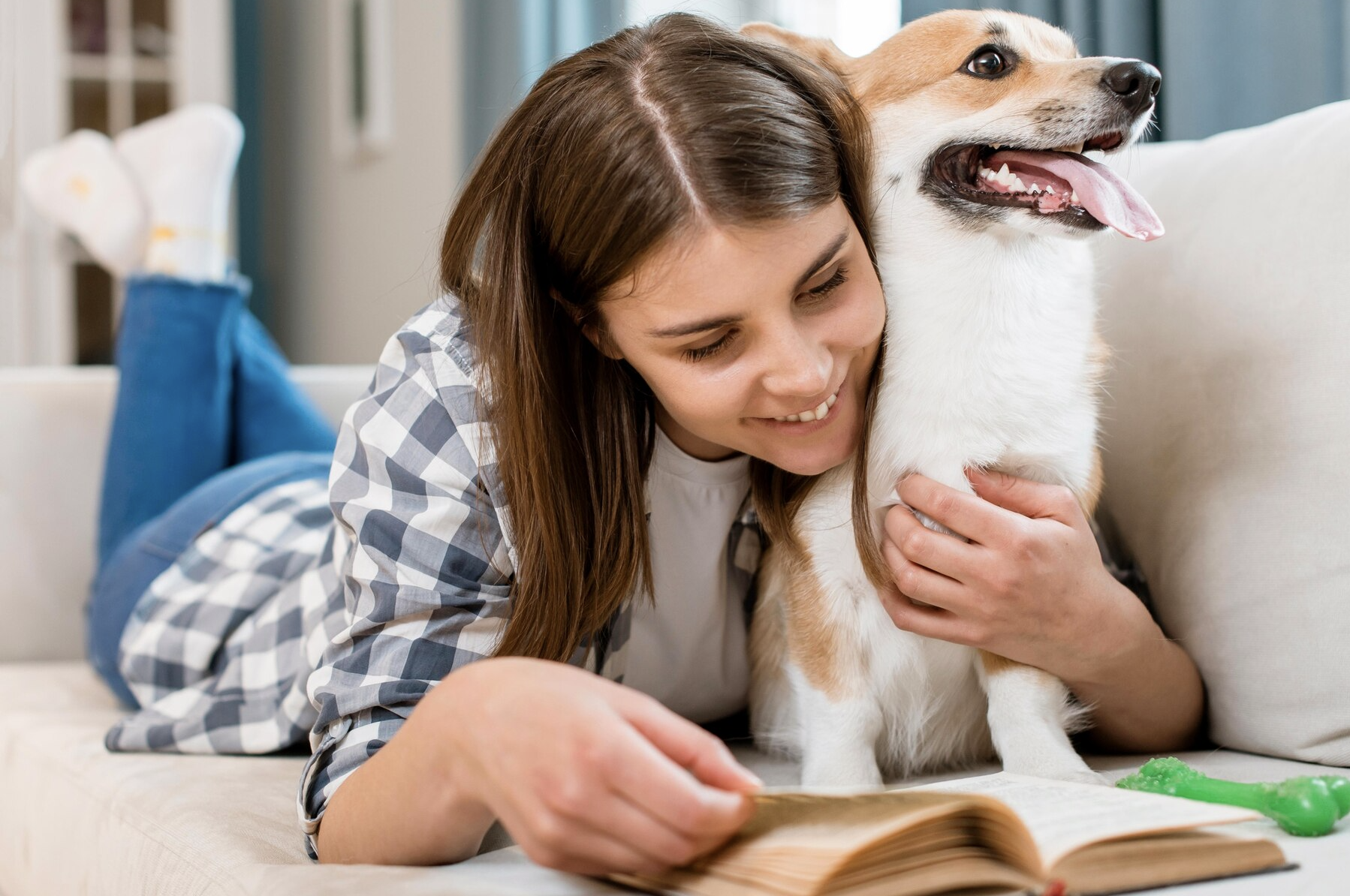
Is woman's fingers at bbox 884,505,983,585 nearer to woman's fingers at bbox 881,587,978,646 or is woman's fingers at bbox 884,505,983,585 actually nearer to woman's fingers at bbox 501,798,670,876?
woman's fingers at bbox 881,587,978,646

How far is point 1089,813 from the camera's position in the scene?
64cm

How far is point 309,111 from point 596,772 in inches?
156

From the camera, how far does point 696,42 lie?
0.91 metres

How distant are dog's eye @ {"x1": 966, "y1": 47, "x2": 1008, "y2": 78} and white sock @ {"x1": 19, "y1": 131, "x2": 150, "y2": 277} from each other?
1486 millimetres

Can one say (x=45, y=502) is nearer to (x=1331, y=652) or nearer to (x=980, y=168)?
(x=980, y=168)

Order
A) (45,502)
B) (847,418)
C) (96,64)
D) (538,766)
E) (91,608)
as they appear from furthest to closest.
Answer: (96,64)
(45,502)
(91,608)
(847,418)
(538,766)

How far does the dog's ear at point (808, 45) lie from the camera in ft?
3.44

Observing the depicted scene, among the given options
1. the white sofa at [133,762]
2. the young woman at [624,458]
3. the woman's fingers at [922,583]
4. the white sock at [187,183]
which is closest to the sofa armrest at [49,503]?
the white sofa at [133,762]

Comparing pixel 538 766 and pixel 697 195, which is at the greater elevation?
pixel 697 195

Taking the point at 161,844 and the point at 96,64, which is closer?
the point at 161,844

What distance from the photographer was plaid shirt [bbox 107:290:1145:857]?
86cm

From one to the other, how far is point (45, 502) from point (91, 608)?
259 mm

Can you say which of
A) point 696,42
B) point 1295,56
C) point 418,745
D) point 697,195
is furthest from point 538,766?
point 1295,56

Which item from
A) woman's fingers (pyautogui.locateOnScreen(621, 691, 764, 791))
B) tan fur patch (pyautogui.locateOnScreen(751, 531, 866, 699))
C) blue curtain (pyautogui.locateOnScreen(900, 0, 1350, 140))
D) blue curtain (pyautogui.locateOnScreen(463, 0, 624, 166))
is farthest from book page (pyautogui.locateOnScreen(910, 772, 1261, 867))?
blue curtain (pyautogui.locateOnScreen(463, 0, 624, 166))
